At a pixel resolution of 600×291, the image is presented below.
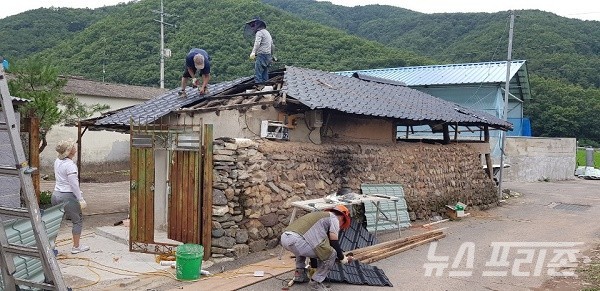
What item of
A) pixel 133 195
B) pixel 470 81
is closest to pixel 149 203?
pixel 133 195

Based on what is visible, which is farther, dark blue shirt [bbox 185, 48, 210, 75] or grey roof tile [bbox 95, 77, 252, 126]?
dark blue shirt [bbox 185, 48, 210, 75]

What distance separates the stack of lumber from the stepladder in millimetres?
4884

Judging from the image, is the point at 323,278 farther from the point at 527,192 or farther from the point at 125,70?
the point at 125,70

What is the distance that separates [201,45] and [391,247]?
2736 centimetres

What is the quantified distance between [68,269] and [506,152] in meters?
21.0

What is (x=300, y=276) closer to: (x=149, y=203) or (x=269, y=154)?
(x=269, y=154)

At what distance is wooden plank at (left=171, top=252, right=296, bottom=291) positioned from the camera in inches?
249

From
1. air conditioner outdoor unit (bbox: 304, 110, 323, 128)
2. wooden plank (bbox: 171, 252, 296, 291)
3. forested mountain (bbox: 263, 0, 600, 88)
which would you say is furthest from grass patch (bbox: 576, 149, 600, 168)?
wooden plank (bbox: 171, 252, 296, 291)

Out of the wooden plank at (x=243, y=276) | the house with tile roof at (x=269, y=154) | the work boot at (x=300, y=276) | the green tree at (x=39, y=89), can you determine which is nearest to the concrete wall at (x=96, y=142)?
the green tree at (x=39, y=89)

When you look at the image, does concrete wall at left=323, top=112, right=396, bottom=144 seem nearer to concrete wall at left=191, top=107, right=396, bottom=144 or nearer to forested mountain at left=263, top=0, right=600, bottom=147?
Result: concrete wall at left=191, top=107, right=396, bottom=144

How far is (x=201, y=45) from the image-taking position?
33.1 metres

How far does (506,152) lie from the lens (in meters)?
23.2

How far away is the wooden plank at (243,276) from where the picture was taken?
634 cm

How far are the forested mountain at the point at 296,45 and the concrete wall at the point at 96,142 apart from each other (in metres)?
7.25
